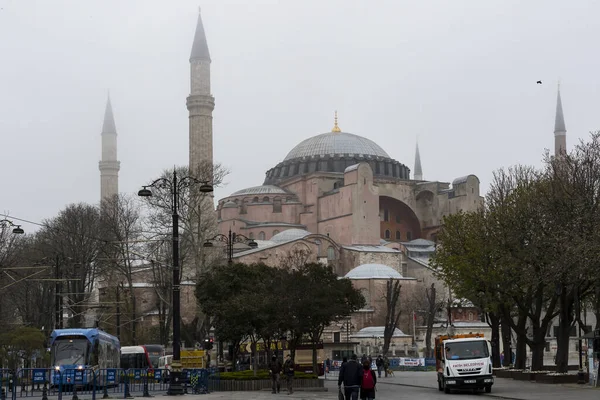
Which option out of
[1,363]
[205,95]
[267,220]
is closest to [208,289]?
[1,363]

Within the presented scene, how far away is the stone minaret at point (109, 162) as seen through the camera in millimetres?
97938

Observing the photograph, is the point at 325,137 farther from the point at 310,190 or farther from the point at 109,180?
the point at 109,180

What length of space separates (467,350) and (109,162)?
78694 mm

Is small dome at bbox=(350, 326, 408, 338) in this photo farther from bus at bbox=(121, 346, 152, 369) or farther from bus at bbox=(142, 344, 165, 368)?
bus at bbox=(121, 346, 152, 369)

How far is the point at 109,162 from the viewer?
328ft

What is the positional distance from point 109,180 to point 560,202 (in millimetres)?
75348

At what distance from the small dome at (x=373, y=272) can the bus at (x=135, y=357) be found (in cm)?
3986

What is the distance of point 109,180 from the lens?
9831 cm

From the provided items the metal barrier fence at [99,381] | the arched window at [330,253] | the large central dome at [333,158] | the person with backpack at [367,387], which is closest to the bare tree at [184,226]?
the metal barrier fence at [99,381]

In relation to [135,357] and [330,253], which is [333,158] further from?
[135,357]

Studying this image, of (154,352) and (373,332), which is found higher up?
(373,332)

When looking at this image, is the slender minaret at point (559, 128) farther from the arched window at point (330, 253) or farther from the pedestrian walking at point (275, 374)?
the pedestrian walking at point (275, 374)

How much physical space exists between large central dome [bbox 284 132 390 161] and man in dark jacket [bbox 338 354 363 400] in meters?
89.4

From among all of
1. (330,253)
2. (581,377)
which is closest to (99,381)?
(581,377)
